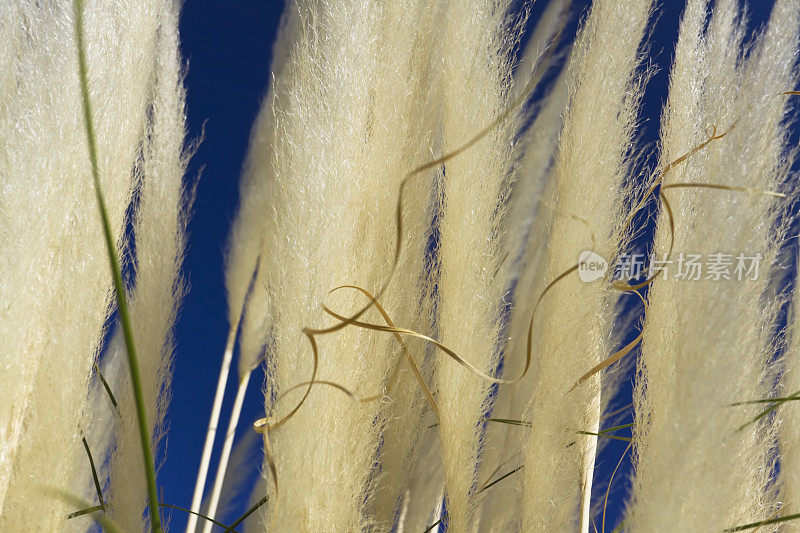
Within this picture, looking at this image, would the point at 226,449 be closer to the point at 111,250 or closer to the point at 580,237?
the point at 111,250

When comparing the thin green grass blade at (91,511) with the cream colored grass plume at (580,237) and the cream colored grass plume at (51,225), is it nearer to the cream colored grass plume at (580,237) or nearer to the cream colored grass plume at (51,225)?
the cream colored grass plume at (51,225)

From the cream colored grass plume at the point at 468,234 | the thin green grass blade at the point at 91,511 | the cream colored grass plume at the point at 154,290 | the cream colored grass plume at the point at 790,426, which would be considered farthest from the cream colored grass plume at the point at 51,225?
the cream colored grass plume at the point at 790,426

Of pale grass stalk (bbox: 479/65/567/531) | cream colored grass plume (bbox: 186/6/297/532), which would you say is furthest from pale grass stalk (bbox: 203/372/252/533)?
pale grass stalk (bbox: 479/65/567/531)

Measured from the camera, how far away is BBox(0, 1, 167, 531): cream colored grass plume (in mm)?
537

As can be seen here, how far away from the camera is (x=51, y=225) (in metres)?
0.56

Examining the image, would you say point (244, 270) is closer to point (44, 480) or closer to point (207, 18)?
point (44, 480)

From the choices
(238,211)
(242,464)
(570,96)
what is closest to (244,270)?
(238,211)

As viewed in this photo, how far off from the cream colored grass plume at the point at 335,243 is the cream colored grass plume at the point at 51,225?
164mm

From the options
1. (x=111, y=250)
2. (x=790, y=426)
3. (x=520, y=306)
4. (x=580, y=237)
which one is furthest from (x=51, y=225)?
(x=790, y=426)

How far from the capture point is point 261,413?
0.66 m

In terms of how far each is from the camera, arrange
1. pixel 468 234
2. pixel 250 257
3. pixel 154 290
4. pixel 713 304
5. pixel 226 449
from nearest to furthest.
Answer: pixel 713 304 < pixel 468 234 < pixel 154 290 < pixel 226 449 < pixel 250 257

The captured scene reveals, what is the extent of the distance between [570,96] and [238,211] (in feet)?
2.40

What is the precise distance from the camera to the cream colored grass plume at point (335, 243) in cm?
55

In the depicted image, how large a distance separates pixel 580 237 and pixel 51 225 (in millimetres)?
506
